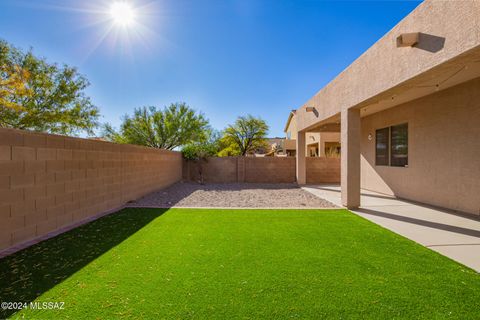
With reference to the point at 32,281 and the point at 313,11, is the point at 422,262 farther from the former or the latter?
the point at 313,11

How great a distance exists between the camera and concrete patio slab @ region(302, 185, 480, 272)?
12.8 feet

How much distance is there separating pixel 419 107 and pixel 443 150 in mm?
1860

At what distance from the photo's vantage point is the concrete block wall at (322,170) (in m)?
14.5

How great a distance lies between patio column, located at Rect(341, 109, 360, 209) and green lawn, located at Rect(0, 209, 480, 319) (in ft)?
7.65

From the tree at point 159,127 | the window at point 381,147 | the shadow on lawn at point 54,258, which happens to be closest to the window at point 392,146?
the window at point 381,147

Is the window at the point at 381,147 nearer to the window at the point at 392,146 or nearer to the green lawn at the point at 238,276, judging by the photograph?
the window at the point at 392,146

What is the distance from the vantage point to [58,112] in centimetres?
1527

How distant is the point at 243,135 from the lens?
1117 inches

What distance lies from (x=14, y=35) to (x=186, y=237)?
52.4 feet

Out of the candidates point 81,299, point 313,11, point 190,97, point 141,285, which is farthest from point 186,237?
point 190,97

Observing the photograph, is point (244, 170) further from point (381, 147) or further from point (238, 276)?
point (238, 276)

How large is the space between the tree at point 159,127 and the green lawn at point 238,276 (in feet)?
54.2

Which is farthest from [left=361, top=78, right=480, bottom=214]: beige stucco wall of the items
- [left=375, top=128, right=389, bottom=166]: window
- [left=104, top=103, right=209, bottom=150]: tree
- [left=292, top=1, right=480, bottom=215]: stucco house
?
[left=104, top=103, right=209, bottom=150]: tree

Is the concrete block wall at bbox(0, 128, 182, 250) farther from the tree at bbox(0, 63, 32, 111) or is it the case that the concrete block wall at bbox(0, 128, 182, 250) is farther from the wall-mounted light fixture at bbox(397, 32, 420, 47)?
the tree at bbox(0, 63, 32, 111)
